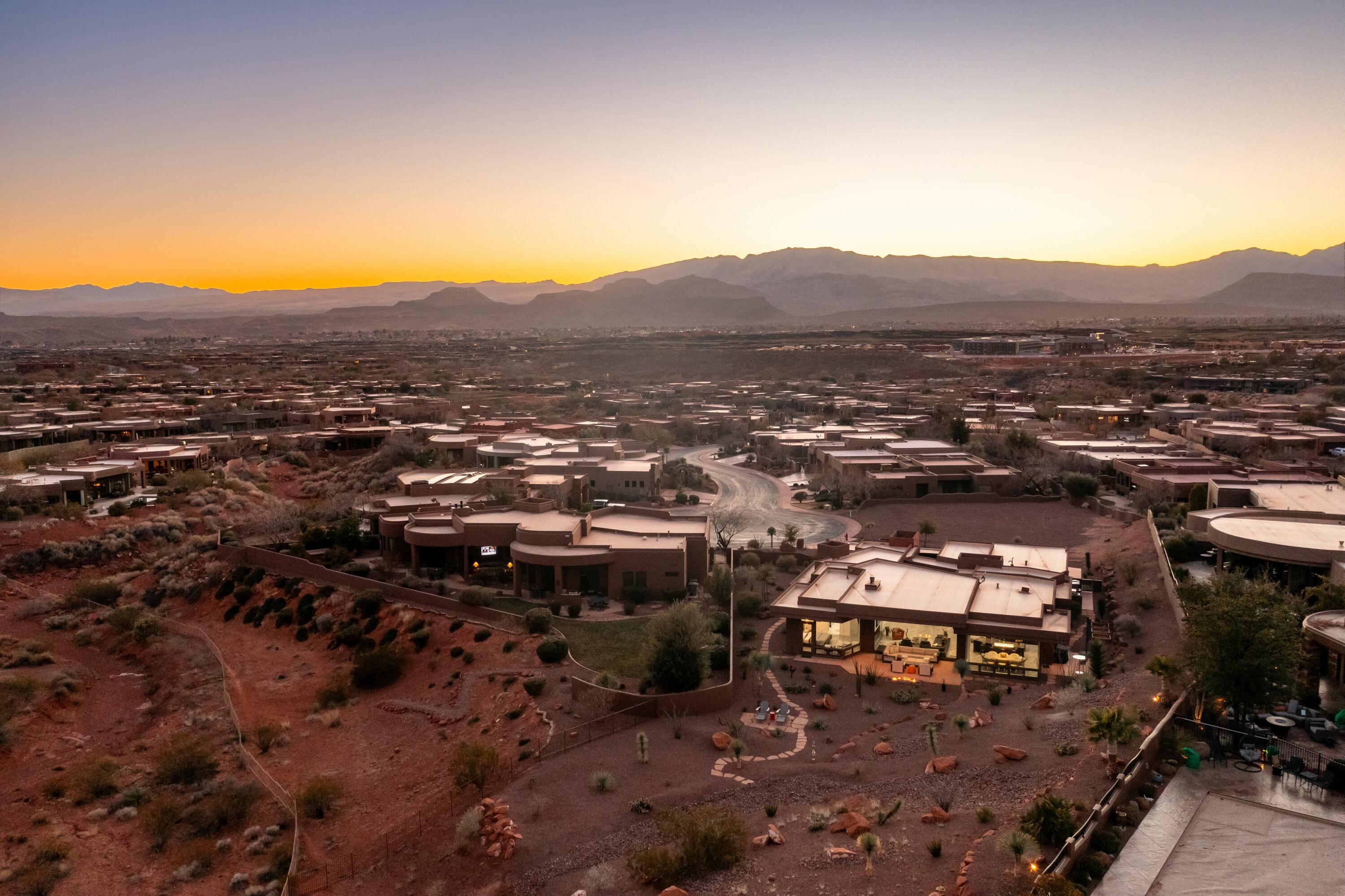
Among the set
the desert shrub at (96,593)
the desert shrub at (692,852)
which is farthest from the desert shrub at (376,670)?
the desert shrub at (96,593)

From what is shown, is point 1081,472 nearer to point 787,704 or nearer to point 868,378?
point 787,704

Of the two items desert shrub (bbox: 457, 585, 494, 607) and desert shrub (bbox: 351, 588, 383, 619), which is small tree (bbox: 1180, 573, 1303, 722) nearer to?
desert shrub (bbox: 457, 585, 494, 607)

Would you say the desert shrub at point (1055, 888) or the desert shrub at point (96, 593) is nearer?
the desert shrub at point (1055, 888)

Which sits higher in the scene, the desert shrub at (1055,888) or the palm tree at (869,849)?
the desert shrub at (1055,888)

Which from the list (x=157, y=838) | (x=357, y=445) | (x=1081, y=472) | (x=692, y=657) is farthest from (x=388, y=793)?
(x=357, y=445)

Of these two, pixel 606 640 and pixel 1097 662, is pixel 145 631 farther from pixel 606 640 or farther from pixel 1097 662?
pixel 1097 662

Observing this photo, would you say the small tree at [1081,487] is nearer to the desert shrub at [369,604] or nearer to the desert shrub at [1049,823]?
the desert shrub at [369,604]
